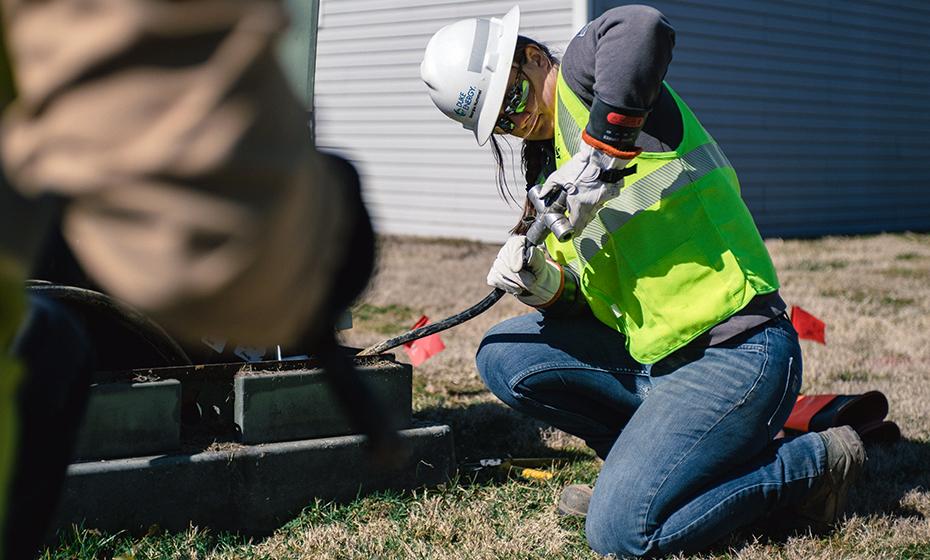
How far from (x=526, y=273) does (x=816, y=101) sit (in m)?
9.93

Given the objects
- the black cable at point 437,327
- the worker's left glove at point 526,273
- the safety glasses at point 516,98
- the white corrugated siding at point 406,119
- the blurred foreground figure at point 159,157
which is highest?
the blurred foreground figure at point 159,157

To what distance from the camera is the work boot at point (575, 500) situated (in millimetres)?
3150

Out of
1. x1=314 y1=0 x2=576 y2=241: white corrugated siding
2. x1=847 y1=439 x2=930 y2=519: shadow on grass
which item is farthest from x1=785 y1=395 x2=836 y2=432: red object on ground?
x1=314 y1=0 x2=576 y2=241: white corrugated siding

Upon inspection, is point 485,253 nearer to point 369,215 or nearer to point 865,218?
point 865,218

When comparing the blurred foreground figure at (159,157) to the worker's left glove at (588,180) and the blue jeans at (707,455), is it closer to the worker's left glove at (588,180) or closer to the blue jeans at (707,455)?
the worker's left glove at (588,180)

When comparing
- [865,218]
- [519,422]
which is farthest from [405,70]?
[519,422]

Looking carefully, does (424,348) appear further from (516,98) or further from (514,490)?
(516,98)

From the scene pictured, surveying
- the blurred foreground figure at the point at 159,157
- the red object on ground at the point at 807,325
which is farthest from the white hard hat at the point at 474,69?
the blurred foreground figure at the point at 159,157

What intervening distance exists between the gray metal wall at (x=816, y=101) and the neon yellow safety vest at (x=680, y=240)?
6.92 metres

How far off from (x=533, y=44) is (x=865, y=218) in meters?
10.7

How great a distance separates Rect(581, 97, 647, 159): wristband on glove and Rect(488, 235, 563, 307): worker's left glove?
1.73 feet

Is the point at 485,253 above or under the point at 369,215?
under

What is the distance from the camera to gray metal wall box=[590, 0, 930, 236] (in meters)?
10.8

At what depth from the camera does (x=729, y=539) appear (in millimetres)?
2914
